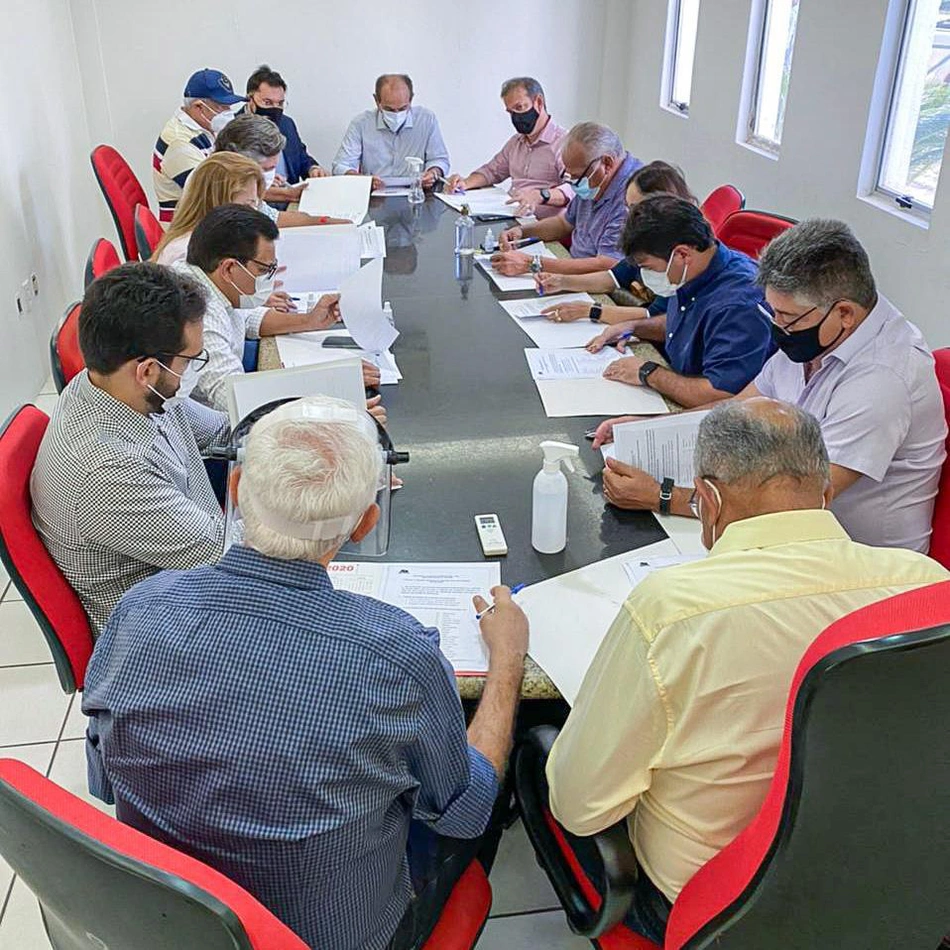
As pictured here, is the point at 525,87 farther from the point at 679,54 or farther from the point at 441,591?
the point at 441,591

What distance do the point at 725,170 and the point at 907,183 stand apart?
1.43 m

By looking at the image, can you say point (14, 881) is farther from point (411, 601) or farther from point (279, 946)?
point (279, 946)

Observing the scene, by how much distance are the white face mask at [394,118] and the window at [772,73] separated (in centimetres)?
185

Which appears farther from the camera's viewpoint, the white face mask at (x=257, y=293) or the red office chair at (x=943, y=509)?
the white face mask at (x=257, y=293)

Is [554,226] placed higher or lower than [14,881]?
higher

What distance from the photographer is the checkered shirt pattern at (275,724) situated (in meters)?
1.00

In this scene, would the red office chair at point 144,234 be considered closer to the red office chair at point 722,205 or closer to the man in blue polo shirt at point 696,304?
the man in blue polo shirt at point 696,304

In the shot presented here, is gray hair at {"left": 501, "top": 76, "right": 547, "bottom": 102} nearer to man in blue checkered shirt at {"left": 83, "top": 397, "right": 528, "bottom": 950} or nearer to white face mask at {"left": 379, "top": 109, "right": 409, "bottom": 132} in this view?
white face mask at {"left": 379, "top": 109, "right": 409, "bottom": 132}

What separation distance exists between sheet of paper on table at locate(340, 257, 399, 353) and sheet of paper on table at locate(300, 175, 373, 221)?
1.44 metres

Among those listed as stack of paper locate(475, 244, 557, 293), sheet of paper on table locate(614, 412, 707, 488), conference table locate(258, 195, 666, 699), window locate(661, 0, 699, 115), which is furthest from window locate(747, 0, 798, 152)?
sheet of paper on table locate(614, 412, 707, 488)

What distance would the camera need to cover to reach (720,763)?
43.7 inches

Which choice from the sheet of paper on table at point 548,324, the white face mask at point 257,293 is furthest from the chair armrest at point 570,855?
the white face mask at point 257,293

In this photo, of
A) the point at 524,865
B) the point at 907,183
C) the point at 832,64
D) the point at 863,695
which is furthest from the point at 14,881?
the point at 832,64

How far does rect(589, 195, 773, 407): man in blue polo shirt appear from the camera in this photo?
232 centimetres
